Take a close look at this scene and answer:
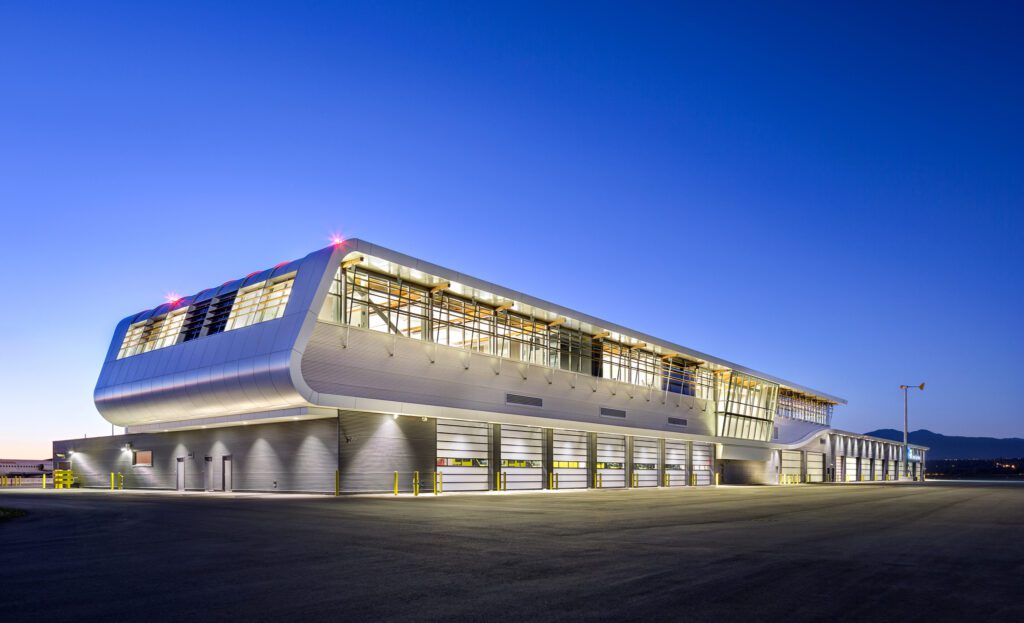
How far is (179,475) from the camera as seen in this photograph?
146ft

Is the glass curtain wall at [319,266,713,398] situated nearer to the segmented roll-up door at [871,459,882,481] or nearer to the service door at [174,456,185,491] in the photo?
the service door at [174,456,185,491]

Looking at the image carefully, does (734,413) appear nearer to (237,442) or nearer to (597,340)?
(597,340)

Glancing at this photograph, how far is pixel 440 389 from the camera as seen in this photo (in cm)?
4000

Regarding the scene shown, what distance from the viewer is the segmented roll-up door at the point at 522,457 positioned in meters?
43.4

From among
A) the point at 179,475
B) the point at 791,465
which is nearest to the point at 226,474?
the point at 179,475

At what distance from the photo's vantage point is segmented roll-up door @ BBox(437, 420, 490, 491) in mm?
39156

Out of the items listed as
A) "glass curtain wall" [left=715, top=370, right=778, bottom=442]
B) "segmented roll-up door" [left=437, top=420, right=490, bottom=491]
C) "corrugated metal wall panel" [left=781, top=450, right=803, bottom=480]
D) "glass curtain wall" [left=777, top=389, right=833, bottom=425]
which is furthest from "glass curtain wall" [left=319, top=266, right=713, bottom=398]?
"glass curtain wall" [left=777, top=389, right=833, bottom=425]

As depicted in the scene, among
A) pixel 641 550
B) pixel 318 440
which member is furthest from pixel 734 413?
pixel 641 550

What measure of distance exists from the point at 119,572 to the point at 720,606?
8.10m

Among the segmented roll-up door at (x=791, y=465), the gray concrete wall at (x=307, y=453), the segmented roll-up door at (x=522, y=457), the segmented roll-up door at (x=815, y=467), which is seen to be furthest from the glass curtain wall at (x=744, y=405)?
the gray concrete wall at (x=307, y=453)

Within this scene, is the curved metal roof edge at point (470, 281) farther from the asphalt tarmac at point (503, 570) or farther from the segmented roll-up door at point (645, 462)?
the asphalt tarmac at point (503, 570)

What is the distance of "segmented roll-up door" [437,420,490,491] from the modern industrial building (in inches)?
4.1

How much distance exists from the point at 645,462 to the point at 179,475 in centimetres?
3232

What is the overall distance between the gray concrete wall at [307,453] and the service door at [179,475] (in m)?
0.25
